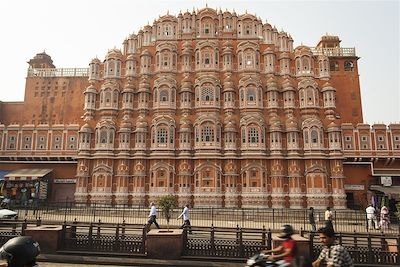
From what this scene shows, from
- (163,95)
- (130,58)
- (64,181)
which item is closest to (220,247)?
(163,95)

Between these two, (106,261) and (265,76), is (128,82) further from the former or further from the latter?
(106,261)

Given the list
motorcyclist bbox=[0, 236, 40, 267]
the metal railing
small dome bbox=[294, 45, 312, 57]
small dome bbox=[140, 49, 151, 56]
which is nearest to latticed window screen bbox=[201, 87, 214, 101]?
small dome bbox=[140, 49, 151, 56]

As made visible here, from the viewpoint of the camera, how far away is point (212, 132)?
110ft

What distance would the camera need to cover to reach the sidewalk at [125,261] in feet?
30.1

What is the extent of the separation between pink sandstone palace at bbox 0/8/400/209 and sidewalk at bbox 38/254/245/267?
22399 millimetres

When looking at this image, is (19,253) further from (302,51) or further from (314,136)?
(302,51)

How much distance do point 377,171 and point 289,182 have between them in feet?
34.2

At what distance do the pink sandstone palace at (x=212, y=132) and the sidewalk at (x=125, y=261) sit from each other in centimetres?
2240

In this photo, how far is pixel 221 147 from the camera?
109 feet

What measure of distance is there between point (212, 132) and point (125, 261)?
24.6 metres

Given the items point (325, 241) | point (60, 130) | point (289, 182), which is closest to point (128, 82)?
point (60, 130)

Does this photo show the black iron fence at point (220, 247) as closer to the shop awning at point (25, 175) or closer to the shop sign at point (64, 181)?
the shop awning at point (25, 175)

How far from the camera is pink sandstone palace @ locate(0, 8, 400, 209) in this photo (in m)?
32.4

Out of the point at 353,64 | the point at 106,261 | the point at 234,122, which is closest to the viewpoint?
the point at 106,261
